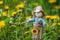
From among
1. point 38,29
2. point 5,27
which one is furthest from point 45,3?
point 38,29

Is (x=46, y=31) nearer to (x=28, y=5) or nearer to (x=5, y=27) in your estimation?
(x=5, y=27)

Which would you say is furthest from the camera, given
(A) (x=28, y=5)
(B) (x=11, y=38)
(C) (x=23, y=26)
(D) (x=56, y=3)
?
(D) (x=56, y=3)

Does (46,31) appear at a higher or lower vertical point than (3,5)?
lower

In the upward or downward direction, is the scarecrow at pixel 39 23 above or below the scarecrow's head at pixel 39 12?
below

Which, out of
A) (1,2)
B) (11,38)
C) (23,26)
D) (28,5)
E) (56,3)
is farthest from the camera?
(56,3)

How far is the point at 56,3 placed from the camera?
3570mm

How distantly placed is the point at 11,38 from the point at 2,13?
1.52ft

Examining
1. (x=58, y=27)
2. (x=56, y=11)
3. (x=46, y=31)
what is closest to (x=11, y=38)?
(x=46, y=31)

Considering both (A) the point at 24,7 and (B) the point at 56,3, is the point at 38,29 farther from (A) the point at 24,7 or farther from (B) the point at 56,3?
(B) the point at 56,3

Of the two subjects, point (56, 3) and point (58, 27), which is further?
point (56, 3)

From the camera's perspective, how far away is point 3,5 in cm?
319

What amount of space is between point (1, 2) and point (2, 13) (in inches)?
10.3

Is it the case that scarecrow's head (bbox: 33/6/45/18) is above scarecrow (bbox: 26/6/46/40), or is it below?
above

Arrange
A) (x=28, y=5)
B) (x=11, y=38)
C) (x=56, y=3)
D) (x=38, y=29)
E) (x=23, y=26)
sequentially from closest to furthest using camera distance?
Result: (x=38, y=29) < (x=11, y=38) < (x=23, y=26) < (x=28, y=5) < (x=56, y=3)
